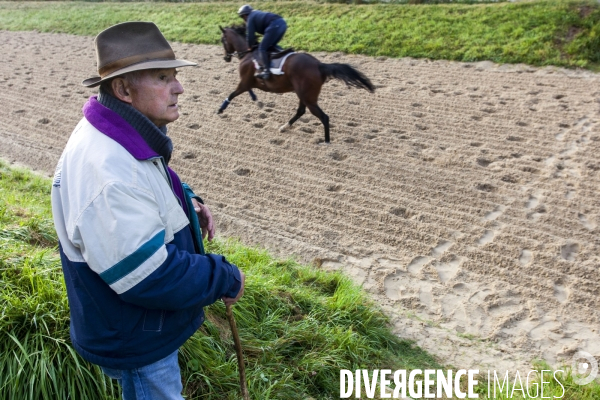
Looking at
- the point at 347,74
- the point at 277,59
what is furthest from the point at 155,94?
the point at 277,59

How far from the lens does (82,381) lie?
96.5 inches

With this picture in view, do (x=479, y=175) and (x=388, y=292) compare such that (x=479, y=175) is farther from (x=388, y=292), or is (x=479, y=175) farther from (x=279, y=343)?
(x=279, y=343)

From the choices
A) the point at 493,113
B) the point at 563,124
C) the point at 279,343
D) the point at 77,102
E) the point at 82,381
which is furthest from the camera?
the point at 77,102

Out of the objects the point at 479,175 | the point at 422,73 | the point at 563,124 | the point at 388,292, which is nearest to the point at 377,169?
the point at 479,175

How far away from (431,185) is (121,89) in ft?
15.6

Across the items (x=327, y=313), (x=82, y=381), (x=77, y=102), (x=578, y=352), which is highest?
(x=77, y=102)

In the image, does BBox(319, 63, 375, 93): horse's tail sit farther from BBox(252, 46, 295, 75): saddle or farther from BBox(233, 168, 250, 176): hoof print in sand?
BBox(233, 168, 250, 176): hoof print in sand

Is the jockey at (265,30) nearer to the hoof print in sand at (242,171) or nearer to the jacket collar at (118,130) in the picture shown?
the hoof print in sand at (242,171)

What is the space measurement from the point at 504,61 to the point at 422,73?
164cm

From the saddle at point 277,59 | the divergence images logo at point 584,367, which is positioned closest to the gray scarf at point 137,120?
the divergence images logo at point 584,367

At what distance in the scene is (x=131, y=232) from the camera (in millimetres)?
1696

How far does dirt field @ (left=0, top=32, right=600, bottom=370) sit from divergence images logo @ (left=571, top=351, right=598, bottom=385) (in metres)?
0.09

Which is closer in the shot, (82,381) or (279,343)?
(82,381)

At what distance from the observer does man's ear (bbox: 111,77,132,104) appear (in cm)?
198
